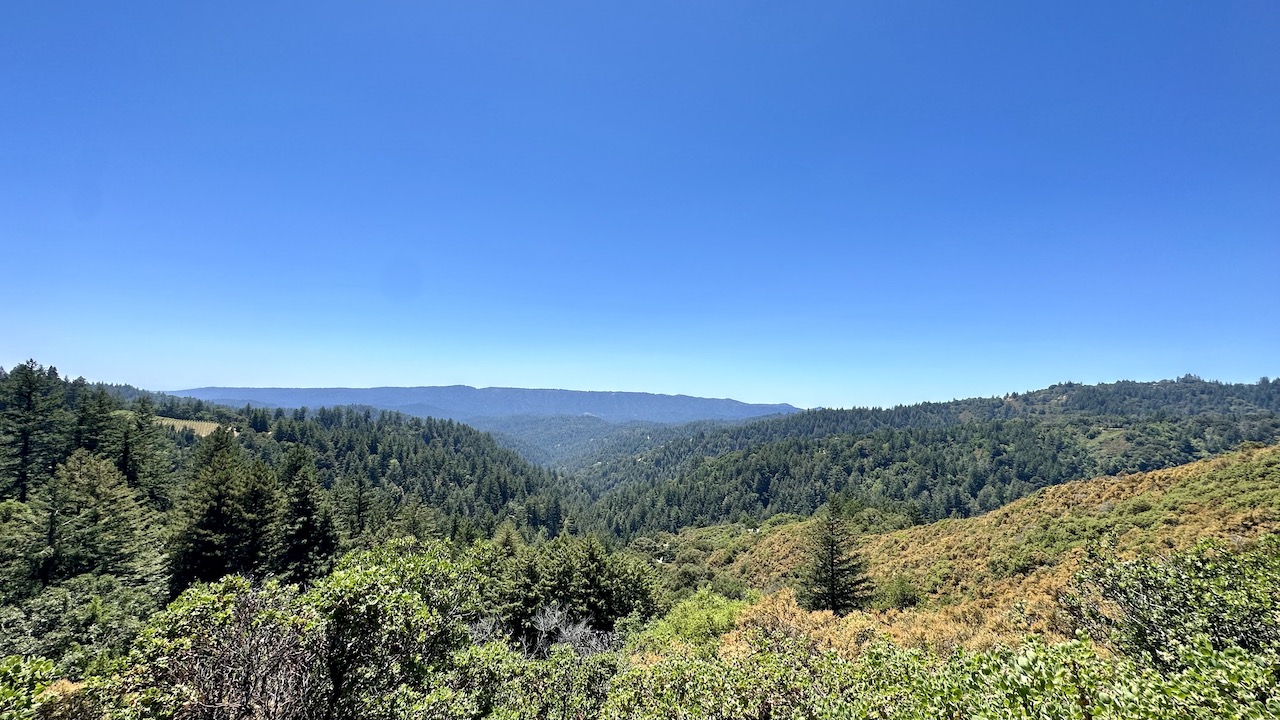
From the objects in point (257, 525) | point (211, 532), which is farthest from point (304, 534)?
point (211, 532)

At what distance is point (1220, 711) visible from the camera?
15.1 feet

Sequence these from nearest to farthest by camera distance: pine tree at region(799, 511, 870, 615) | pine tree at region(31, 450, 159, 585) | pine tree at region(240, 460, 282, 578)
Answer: pine tree at region(31, 450, 159, 585), pine tree at region(799, 511, 870, 615), pine tree at region(240, 460, 282, 578)

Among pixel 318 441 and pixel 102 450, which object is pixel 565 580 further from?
pixel 318 441

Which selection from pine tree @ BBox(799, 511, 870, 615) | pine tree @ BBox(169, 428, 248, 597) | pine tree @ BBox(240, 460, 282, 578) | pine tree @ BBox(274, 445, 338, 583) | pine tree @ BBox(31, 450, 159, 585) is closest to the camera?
pine tree @ BBox(31, 450, 159, 585)

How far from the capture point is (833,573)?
2883cm

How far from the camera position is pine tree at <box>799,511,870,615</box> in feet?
93.3

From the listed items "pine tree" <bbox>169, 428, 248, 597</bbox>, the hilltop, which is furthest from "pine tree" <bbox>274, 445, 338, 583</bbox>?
the hilltop

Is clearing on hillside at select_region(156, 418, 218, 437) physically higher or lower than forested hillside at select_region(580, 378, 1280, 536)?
higher

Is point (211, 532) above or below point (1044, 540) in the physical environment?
below

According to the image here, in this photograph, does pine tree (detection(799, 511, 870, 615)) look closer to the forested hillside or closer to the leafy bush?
the leafy bush

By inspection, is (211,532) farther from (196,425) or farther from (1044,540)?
(196,425)

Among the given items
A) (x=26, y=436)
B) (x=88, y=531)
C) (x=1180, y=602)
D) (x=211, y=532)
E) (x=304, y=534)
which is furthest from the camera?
(x=26, y=436)

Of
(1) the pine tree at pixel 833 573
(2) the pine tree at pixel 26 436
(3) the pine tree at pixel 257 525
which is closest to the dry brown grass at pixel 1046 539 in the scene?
(1) the pine tree at pixel 833 573

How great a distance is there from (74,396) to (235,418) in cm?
4556
